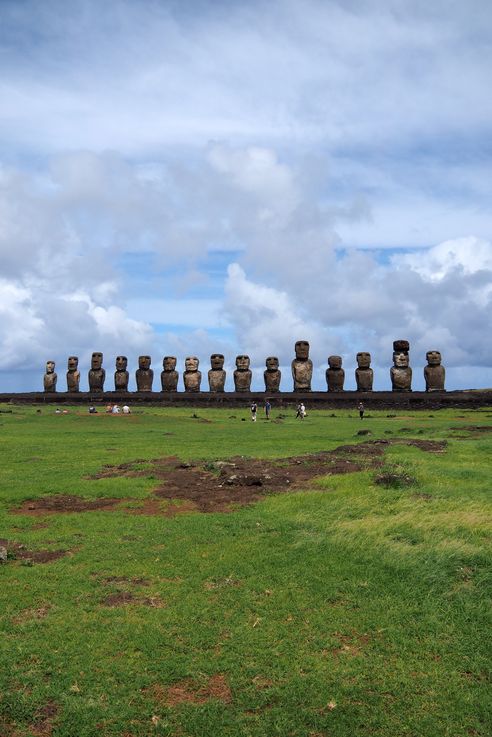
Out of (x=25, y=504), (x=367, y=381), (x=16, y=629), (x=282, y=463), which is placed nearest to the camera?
(x=16, y=629)

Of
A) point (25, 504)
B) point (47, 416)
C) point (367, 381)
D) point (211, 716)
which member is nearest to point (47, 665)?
point (211, 716)

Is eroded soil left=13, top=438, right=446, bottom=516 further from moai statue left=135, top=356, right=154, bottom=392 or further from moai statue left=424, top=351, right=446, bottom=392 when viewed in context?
moai statue left=135, top=356, right=154, bottom=392

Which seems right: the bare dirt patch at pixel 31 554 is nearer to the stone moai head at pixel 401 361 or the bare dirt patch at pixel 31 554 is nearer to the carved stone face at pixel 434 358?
the stone moai head at pixel 401 361

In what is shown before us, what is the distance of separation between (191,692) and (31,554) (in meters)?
4.50

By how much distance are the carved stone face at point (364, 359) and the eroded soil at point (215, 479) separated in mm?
23529

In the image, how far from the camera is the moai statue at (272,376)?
150 feet

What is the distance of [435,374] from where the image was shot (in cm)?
4269

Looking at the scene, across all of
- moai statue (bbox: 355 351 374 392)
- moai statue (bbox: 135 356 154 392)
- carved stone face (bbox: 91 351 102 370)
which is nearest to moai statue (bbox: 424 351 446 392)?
moai statue (bbox: 355 351 374 392)

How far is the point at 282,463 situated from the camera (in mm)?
17469

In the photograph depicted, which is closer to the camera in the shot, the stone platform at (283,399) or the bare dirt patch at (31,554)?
the bare dirt patch at (31,554)

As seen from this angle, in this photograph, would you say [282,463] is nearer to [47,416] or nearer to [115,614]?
[115,614]

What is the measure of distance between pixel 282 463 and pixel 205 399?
1140 inches

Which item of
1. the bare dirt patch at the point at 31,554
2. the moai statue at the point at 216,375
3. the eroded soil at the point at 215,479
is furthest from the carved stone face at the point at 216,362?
the bare dirt patch at the point at 31,554

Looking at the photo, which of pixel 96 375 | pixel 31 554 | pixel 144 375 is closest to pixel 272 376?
pixel 144 375
